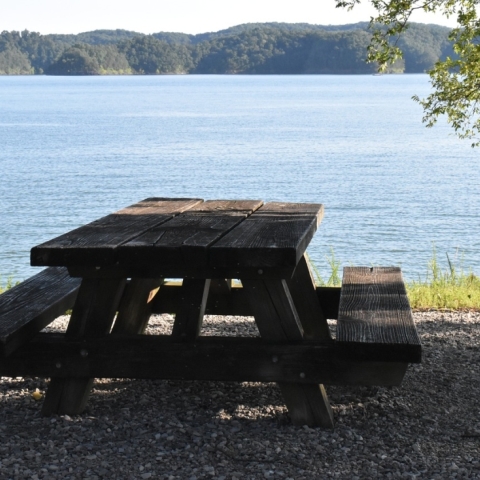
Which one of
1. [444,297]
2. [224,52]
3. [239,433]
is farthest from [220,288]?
[224,52]

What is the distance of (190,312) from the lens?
3.96 m

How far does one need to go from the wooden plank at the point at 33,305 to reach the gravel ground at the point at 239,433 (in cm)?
46

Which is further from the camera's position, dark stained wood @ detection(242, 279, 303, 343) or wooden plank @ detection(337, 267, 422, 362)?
dark stained wood @ detection(242, 279, 303, 343)

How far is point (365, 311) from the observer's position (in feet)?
12.8

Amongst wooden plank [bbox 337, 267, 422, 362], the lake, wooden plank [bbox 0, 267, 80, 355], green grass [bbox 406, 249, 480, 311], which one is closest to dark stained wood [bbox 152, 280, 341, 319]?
wooden plank [bbox 337, 267, 422, 362]

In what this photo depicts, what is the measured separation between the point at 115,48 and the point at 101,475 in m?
178

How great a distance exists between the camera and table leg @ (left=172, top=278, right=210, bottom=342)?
388cm

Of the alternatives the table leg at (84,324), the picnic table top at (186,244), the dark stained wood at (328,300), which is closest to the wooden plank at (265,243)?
the picnic table top at (186,244)

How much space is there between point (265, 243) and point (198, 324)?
67 cm

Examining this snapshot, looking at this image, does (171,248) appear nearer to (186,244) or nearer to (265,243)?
(186,244)

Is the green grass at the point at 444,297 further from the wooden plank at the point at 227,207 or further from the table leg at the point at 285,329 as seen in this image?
the table leg at the point at 285,329

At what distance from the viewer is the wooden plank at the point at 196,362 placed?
3.62m

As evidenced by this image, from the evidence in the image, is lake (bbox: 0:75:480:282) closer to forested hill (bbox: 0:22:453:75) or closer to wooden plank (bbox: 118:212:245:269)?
wooden plank (bbox: 118:212:245:269)

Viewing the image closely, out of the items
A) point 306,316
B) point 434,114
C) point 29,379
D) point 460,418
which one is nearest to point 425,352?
point 306,316
